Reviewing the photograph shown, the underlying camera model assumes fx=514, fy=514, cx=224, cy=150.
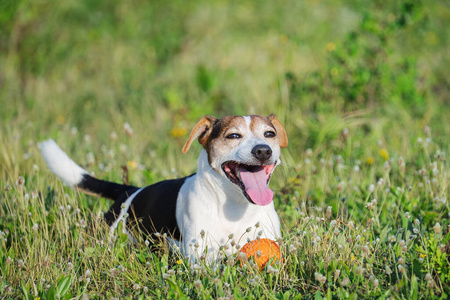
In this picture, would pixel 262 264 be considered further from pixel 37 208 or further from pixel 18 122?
pixel 18 122

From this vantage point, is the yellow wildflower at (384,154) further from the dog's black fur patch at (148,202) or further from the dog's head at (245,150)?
the dog's black fur patch at (148,202)

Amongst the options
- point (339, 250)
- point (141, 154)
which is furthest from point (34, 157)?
point (339, 250)

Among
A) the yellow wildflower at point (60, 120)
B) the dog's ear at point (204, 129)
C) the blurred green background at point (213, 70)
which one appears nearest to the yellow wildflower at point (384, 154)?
the blurred green background at point (213, 70)

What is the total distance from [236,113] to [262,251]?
4133 millimetres

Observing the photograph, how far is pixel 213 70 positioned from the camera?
8.65m

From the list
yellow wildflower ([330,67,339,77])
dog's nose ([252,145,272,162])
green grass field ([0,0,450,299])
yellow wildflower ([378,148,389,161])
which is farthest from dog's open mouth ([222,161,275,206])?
yellow wildflower ([330,67,339,77])

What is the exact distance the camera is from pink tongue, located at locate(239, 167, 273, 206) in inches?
134

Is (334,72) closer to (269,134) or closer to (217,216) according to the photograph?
(269,134)

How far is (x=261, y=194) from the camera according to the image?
3.43 metres

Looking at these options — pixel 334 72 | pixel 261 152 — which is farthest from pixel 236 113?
pixel 261 152

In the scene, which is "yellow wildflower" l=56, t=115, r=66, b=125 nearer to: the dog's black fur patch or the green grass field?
the green grass field

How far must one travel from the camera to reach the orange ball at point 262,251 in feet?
10.6

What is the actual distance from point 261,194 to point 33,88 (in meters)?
6.20

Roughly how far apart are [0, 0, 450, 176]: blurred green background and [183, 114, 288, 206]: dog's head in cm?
197
